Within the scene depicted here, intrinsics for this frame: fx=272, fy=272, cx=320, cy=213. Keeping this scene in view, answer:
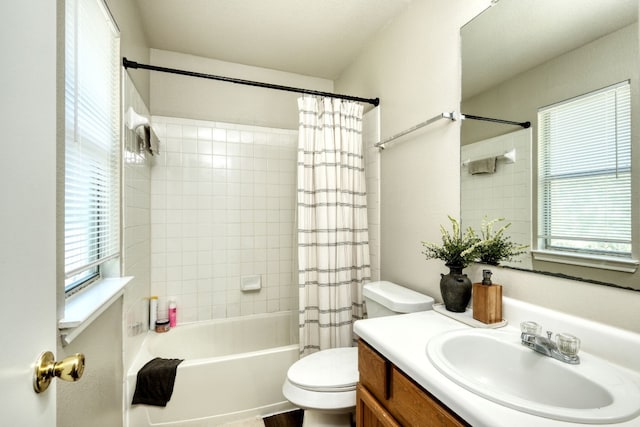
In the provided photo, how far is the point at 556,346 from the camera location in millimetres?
807

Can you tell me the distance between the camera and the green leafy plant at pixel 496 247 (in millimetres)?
1090

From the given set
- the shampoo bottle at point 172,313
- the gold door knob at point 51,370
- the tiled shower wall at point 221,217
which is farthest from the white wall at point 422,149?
the shampoo bottle at point 172,313

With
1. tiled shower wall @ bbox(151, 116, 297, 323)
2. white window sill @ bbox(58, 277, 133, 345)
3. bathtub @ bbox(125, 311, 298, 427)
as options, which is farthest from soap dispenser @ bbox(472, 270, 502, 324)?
tiled shower wall @ bbox(151, 116, 297, 323)

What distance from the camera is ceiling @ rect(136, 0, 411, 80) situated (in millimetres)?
1696

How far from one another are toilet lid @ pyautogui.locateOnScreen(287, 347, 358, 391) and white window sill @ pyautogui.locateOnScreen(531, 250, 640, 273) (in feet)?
3.13

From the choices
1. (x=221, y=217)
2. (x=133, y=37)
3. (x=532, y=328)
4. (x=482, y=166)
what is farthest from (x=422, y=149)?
(x=133, y=37)

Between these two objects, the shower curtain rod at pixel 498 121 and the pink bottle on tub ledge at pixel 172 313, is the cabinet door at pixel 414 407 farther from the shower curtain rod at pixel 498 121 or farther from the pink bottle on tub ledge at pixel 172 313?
the pink bottle on tub ledge at pixel 172 313

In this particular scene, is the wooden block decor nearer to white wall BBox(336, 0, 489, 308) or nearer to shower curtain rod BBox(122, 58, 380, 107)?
white wall BBox(336, 0, 489, 308)

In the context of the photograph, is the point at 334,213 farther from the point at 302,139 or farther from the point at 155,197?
the point at 155,197

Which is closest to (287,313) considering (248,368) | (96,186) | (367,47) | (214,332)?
(214,332)

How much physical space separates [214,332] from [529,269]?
7.31 feet

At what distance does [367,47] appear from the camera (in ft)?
6.81

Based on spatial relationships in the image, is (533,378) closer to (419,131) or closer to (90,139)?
(419,131)

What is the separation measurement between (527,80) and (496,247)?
662mm
